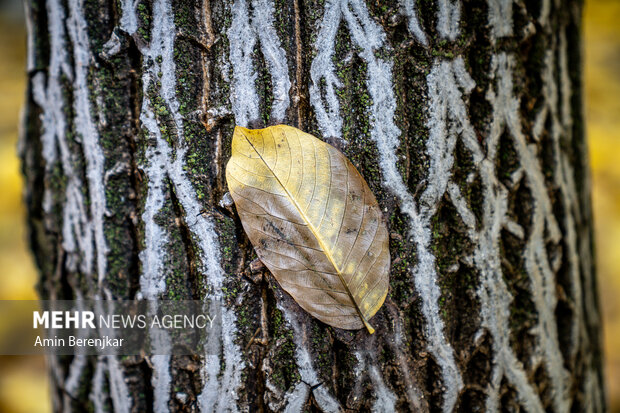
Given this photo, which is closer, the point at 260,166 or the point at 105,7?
the point at 260,166

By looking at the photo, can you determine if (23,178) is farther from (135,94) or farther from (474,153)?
(474,153)

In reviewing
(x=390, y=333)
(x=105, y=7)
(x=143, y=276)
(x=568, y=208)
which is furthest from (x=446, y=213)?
(x=105, y=7)

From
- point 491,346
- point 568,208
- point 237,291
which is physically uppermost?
point 568,208

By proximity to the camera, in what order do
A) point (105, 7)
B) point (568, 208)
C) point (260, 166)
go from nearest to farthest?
point (260, 166)
point (105, 7)
point (568, 208)
